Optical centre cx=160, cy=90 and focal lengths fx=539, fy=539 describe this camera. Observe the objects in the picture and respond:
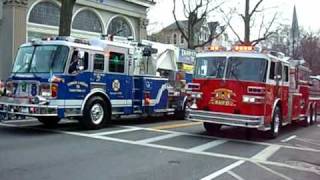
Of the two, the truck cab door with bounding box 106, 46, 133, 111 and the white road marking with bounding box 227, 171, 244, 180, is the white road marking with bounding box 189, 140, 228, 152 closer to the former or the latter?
the white road marking with bounding box 227, 171, 244, 180

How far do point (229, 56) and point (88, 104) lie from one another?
4.34 metres

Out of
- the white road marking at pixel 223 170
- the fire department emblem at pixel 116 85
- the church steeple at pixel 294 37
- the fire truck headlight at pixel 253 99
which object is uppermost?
the church steeple at pixel 294 37

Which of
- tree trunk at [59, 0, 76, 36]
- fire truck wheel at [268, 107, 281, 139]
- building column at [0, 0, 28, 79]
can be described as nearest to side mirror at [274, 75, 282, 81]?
fire truck wheel at [268, 107, 281, 139]

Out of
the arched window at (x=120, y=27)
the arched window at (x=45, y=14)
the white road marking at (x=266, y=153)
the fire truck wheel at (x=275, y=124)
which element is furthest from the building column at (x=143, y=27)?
the white road marking at (x=266, y=153)

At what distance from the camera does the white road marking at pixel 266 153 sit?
12.3 metres

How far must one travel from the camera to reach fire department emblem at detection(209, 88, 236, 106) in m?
15.1

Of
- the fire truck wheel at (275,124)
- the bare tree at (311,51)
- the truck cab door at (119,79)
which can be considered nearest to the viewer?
the fire truck wheel at (275,124)

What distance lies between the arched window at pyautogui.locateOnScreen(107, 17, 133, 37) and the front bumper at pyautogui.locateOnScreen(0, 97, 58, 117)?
17963 mm

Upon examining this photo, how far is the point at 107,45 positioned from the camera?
656 inches

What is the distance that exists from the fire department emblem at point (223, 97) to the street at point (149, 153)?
3.49ft

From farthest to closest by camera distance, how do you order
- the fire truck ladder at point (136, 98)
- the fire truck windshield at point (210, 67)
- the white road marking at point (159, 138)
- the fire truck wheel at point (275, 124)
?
the fire truck ladder at point (136, 98), the fire truck wheel at point (275, 124), the fire truck windshield at point (210, 67), the white road marking at point (159, 138)

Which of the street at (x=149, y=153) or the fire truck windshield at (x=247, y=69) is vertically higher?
the fire truck windshield at (x=247, y=69)

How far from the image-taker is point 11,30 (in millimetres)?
26297

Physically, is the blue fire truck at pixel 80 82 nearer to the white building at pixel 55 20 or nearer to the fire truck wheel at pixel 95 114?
the fire truck wheel at pixel 95 114
